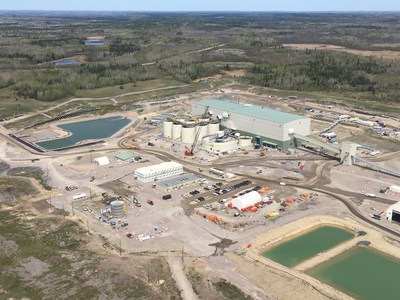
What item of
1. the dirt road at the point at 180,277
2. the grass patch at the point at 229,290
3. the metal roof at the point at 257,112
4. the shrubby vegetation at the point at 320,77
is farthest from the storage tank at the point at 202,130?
the shrubby vegetation at the point at 320,77

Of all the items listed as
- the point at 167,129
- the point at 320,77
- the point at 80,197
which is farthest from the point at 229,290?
the point at 320,77

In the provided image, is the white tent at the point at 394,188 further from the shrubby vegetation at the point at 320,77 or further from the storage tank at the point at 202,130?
the shrubby vegetation at the point at 320,77

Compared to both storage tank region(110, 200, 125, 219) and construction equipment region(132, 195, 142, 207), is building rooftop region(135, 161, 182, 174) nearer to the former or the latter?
construction equipment region(132, 195, 142, 207)

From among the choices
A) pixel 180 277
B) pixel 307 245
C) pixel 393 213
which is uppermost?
pixel 393 213

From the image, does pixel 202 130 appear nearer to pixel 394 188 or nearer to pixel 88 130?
Result: pixel 88 130

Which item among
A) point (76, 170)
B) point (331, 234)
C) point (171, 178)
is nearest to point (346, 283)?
point (331, 234)

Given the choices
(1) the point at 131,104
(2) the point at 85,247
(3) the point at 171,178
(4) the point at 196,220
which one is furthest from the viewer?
(1) the point at 131,104

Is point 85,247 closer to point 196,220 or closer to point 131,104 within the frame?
point 196,220
